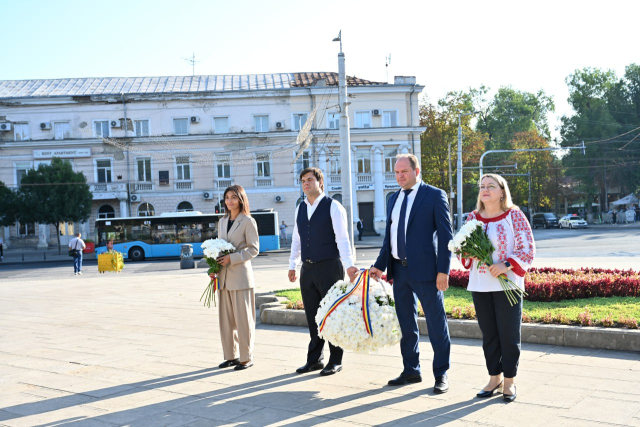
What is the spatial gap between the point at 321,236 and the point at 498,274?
6.87 ft

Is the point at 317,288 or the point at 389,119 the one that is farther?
the point at 389,119

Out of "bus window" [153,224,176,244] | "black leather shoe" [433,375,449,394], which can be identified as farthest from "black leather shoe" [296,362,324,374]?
"bus window" [153,224,176,244]

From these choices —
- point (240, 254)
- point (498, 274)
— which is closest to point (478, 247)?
point (498, 274)

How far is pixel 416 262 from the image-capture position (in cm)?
595

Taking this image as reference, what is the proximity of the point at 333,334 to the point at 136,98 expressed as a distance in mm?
47040

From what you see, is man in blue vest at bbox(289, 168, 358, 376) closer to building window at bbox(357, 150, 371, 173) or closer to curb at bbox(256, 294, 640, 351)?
curb at bbox(256, 294, 640, 351)

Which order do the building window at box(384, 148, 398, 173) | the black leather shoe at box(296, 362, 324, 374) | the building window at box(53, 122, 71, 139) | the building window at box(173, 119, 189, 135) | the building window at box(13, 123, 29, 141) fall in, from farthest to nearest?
the building window at box(384, 148, 398, 173)
the building window at box(173, 119, 189, 135)
the building window at box(53, 122, 71, 139)
the building window at box(13, 123, 29, 141)
the black leather shoe at box(296, 362, 324, 374)

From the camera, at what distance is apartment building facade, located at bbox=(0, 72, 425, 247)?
1954 inches

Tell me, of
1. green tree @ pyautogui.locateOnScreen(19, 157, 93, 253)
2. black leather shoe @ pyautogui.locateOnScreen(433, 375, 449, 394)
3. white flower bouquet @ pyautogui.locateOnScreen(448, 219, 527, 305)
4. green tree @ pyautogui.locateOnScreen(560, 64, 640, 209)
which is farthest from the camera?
green tree @ pyautogui.locateOnScreen(560, 64, 640, 209)

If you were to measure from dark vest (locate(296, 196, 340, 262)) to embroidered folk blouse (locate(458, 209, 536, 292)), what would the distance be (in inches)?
65.2

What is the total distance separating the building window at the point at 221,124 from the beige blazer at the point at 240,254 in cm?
4444

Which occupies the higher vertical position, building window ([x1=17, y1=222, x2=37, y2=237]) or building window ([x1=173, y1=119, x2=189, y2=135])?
building window ([x1=173, y1=119, x2=189, y2=135])

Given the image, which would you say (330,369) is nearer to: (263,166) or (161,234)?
(161,234)

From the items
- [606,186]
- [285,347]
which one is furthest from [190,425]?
[606,186]
